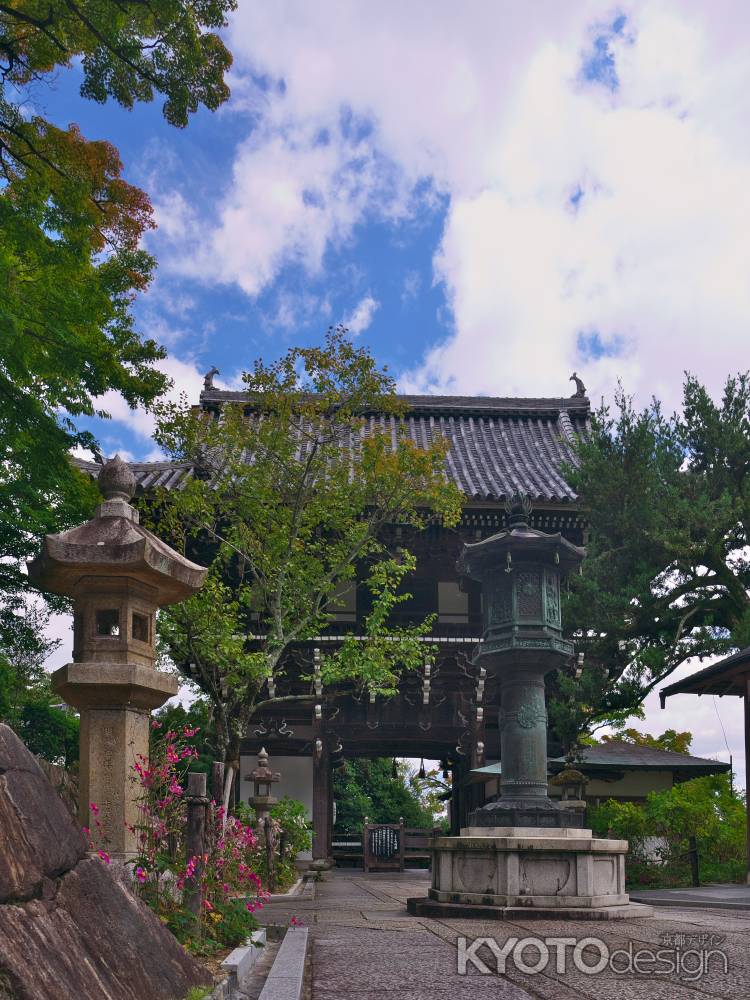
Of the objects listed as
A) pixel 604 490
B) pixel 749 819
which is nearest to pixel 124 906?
pixel 749 819

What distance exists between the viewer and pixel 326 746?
21.9 meters

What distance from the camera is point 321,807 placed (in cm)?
2194

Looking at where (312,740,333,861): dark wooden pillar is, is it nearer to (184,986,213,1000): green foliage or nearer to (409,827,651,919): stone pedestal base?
(409,827,651,919): stone pedestal base

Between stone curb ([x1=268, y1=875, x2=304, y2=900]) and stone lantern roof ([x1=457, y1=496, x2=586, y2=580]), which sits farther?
stone curb ([x1=268, y1=875, x2=304, y2=900])

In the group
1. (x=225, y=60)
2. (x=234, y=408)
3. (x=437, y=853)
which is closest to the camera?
(x=225, y=60)

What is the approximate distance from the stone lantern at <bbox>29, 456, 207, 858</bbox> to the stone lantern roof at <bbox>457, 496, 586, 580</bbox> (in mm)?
5099

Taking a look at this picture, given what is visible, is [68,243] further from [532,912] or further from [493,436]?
[493,436]

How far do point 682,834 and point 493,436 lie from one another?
12.6 m

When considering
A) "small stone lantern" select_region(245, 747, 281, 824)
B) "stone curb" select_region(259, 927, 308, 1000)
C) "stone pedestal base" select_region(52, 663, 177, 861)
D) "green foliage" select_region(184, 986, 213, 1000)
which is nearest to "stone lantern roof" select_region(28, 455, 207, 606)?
"stone pedestal base" select_region(52, 663, 177, 861)

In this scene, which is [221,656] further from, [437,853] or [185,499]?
[437,853]

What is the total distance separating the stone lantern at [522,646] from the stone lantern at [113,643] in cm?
498

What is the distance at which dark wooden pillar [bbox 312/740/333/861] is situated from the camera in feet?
70.1

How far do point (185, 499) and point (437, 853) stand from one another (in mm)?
7833

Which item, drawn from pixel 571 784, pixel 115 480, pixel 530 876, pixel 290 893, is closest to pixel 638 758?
pixel 571 784
